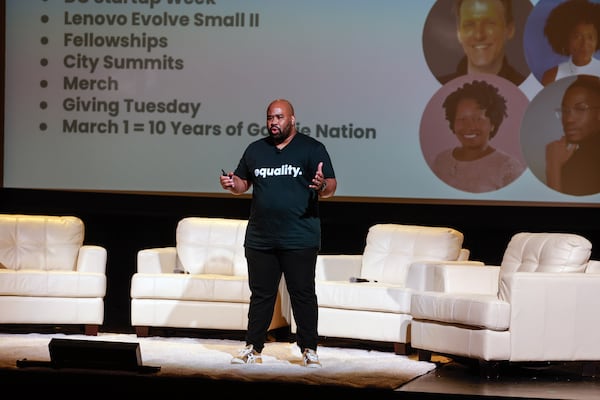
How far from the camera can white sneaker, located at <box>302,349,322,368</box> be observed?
6598 mm

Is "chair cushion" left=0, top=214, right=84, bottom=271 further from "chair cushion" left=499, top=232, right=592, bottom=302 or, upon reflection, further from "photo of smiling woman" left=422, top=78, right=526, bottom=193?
"chair cushion" left=499, top=232, right=592, bottom=302

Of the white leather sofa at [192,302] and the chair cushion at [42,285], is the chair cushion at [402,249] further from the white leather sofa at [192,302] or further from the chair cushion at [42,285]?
the chair cushion at [42,285]

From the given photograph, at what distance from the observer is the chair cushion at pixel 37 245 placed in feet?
27.9

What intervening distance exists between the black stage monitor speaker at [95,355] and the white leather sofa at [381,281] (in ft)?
7.85

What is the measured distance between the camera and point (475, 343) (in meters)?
6.71

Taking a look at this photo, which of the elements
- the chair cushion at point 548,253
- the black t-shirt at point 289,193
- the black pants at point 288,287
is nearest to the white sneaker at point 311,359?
the black pants at point 288,287

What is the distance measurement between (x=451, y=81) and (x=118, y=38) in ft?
8.57

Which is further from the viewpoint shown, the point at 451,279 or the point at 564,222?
the point at 564,222

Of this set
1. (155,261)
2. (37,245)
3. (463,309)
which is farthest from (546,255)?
(37,245)

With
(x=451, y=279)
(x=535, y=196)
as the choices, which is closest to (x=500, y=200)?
(x=535, y=196)

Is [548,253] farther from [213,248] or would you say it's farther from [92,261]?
[92,261]

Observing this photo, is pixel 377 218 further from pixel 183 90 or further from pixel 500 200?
pixel 183 90

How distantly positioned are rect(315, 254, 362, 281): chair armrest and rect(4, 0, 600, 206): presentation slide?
936 millimetres

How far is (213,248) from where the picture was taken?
8602 mm
